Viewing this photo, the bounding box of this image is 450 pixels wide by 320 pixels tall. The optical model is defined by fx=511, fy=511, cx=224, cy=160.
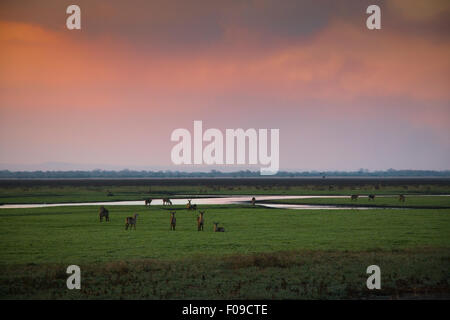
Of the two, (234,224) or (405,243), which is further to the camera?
(234,224)

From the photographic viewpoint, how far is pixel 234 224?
36531 mm

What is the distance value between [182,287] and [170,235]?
13.4 metres

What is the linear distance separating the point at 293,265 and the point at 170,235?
11.4 metres

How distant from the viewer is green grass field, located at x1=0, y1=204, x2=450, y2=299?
1664 cm

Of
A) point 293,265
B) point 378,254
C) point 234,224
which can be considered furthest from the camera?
point 234,224

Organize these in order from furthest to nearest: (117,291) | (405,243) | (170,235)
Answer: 1. (170,235)
2. (405,243)
3. (117,291)

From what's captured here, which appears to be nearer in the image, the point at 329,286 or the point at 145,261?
the point at 329,286

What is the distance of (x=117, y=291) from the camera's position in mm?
16438

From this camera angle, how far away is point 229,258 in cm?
2205

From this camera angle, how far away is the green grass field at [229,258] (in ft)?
54.6
